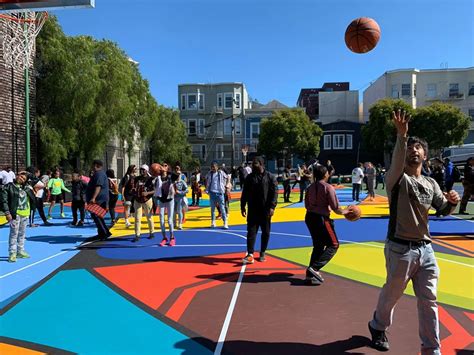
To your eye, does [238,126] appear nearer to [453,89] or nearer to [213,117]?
[213,117]

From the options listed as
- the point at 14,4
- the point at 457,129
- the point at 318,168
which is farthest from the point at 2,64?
the point at 457,129

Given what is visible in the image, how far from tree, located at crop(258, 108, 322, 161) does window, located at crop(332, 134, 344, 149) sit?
666 cm

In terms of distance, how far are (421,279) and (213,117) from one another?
175 feet

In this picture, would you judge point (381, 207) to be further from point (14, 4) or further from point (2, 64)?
point (2, 64)

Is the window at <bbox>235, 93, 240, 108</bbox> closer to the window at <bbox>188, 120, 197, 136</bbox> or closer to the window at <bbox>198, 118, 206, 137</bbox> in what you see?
the window at <bbox>198, 118, 206, 137</bbox>

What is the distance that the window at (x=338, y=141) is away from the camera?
179ft

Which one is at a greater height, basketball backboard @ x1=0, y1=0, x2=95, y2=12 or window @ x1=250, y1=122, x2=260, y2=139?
window @ x1=250, y1=122, x2=260, y2=139

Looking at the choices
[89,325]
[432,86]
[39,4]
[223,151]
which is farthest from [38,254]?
[432,86]

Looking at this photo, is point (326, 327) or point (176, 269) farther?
point (176, 269)

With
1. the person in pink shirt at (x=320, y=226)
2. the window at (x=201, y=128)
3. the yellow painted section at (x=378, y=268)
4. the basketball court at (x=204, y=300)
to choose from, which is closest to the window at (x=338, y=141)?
the window at (x=201, y=128)

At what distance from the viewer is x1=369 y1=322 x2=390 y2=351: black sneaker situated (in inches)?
157

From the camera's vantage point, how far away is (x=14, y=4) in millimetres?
5000

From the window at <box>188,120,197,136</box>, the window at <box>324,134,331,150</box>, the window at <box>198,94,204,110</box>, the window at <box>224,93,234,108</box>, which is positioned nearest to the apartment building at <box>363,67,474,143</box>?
the window at <box>324,134,331,150</box>

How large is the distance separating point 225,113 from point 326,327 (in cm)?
5255
